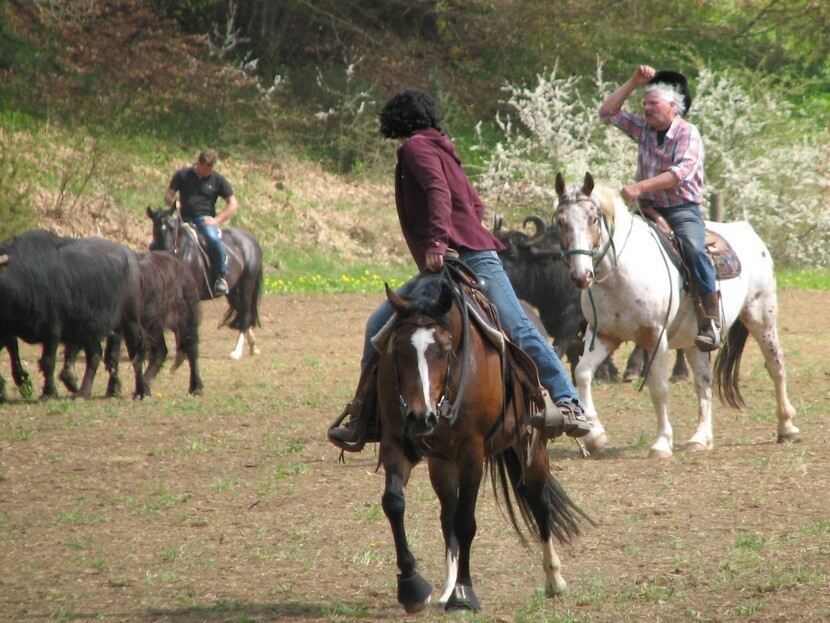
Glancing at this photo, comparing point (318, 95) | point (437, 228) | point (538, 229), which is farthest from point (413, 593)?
point (318, 95)

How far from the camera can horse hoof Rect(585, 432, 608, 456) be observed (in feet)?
33.2

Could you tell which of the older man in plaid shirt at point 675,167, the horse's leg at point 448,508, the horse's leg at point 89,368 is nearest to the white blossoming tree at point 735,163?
the horse's leg at point 89,368

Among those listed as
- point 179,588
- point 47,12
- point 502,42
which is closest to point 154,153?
point 47,12

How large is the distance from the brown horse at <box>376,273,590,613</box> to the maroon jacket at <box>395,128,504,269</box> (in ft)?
0.86

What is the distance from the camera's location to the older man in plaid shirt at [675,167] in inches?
405

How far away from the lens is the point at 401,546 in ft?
19.7

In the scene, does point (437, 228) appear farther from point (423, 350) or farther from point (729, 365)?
point (729, 365)

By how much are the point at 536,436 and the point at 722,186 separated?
22.0 metres

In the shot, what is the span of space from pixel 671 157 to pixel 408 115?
4.25 meters

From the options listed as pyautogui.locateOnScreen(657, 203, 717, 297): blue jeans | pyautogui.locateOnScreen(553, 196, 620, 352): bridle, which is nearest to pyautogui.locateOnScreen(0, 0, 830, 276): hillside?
pyautogui.locateOnScreen(657, 203, 717, 297): blue jeans

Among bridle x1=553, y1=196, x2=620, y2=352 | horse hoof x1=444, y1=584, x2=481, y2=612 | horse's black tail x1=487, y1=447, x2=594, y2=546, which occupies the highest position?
bridle x1=553, y1=196, x2=620, y2=352

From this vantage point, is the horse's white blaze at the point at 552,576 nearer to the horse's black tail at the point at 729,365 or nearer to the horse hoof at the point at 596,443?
the horse hoof at the point at 596,443

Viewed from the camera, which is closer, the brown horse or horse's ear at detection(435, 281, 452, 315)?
the brown horse

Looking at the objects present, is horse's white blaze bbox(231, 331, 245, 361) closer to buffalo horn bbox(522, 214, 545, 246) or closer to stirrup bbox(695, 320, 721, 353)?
buffalo horn bbox(522, 214, 545, 246)
